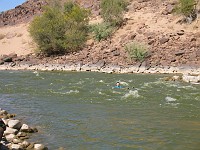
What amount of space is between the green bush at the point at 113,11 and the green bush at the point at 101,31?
6.75 feet

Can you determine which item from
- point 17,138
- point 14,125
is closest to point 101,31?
point 14,125

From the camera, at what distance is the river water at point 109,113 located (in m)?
11.0

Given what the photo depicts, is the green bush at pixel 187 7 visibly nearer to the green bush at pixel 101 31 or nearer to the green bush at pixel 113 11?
the green bush at pixel 113 11

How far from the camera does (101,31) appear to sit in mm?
45750

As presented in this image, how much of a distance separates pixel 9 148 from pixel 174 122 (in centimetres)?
637

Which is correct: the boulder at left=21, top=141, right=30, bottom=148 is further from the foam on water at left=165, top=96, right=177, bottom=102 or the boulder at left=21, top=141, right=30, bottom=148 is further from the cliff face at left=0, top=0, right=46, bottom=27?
A: the cliff face at left=0, top=0, right=46, bottom=27

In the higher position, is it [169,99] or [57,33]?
[57,33]

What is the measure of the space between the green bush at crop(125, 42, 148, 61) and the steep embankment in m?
0.59

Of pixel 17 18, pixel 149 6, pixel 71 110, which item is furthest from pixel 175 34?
pixel 17 18

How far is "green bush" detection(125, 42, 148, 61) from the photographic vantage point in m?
36.8

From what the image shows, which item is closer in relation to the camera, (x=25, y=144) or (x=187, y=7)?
(x=25, y=144)

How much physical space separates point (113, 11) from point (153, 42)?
11.1 meters

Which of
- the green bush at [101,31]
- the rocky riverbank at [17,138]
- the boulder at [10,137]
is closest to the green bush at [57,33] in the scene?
the green bush at [101,31]

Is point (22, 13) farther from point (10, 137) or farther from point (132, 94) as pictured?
point (10, 137)
